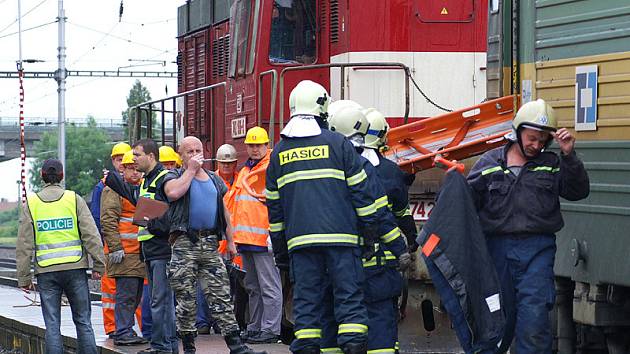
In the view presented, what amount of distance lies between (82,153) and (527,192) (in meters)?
123

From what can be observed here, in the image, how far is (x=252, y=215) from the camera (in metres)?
12.9

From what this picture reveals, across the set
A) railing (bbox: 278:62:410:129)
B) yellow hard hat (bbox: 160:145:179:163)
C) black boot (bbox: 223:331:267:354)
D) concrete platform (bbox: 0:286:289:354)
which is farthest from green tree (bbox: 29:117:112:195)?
black boot (bbox: 223:331:267:354)

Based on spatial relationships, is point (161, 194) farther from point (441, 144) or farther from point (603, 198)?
point (603, 198)

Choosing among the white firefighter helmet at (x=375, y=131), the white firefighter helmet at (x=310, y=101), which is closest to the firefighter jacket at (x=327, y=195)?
the white firefighter helmet at (x=310, y=101)

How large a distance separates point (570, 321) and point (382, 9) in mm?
5271

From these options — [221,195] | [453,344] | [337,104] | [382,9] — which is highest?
[382,9]

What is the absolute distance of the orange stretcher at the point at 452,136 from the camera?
10484mm

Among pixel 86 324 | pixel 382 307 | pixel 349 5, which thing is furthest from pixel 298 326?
pixel 349 5

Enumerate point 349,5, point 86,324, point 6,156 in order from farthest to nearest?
point 6,156 → point 349,5 → point 86,324

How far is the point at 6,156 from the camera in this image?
9594 centimetres

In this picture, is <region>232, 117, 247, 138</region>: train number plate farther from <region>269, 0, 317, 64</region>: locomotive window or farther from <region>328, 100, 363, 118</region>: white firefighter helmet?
<region>328, 100, 363, 118</region>: white firefighter helmet

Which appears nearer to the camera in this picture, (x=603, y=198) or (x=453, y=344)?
(x=603, y=198)

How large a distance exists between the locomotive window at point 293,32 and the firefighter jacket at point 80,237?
2.82 m

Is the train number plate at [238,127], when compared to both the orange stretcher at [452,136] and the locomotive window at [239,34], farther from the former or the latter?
the orange stretcher at [452,136]
